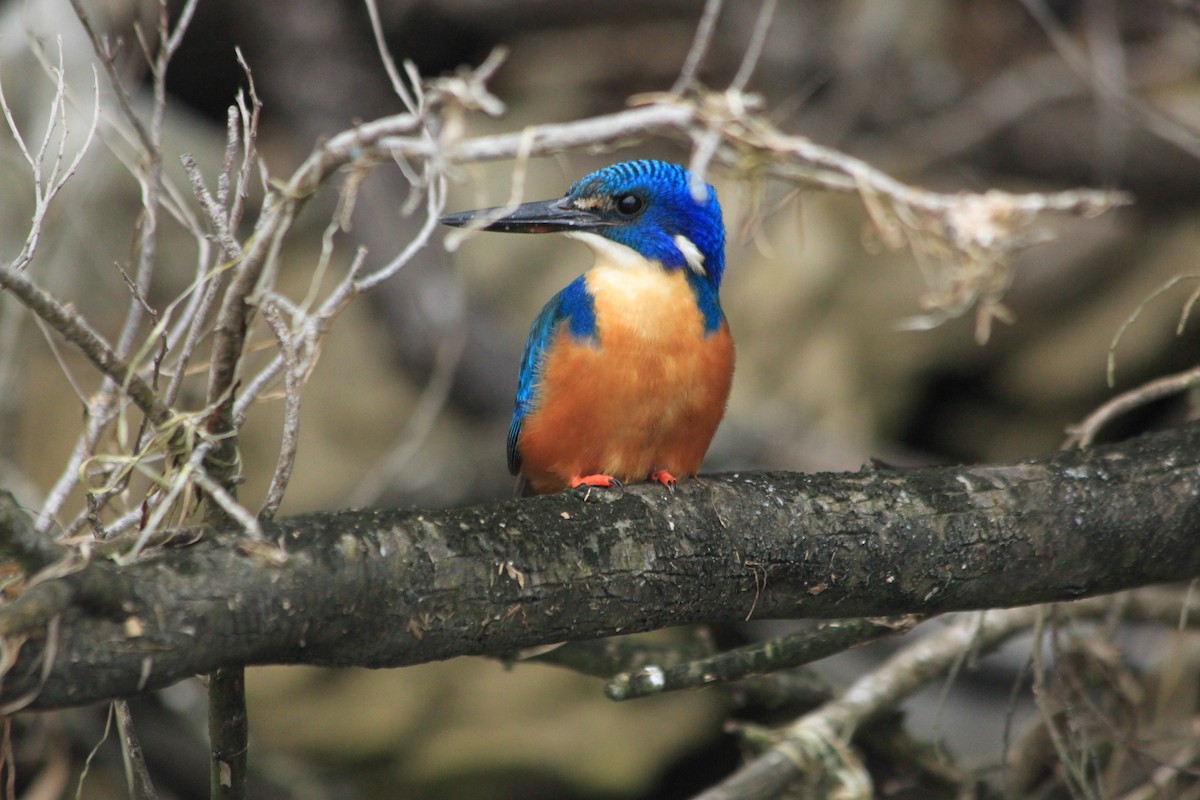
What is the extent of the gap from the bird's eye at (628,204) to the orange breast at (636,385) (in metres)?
0.16

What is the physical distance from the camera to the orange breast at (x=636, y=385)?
289 centimetres

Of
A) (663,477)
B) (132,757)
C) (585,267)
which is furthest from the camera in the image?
(585,267)

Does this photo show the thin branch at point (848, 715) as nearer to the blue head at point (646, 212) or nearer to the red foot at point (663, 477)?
the red foot at point (663, 477)

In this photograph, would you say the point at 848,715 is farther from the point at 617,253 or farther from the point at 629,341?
the point at 617,253

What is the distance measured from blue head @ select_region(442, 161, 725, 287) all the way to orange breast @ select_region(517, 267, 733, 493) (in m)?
0.07

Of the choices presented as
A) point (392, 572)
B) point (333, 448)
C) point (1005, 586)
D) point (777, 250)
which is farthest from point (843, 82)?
point (392, 572)

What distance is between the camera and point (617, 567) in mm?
2035

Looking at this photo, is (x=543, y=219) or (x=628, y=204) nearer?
(x=543, y=219)

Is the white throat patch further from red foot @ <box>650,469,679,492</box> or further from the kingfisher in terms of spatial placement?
red foot @ <box>650,469,679,492</box>

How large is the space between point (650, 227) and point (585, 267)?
3155mm

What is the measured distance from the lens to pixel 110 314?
5.14 metres

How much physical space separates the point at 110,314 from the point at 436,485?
1.64 m

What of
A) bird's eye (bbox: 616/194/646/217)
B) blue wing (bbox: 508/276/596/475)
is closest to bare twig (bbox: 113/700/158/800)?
blue wing (bbox: 508/276/596/475)

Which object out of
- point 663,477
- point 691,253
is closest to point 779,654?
point 663,477
